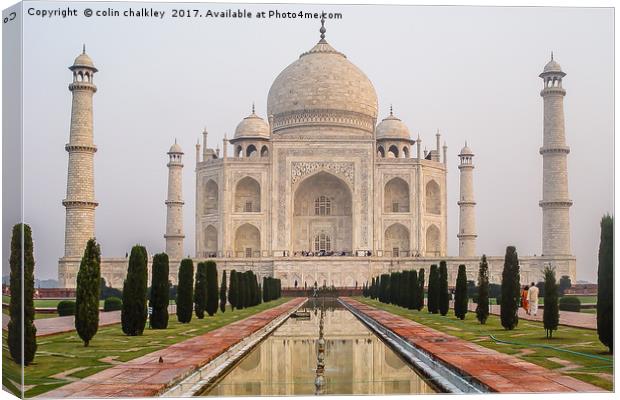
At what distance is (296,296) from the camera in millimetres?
26953

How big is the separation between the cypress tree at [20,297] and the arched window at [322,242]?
85.7 feet

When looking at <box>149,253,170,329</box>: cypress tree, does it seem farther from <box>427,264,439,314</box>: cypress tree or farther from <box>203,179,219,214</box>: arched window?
<box>203,179,219,214</box>: arched window

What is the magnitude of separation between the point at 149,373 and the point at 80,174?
19.5 m

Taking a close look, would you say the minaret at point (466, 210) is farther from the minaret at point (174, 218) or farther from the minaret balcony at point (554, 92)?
the minaret at point (174, 218)

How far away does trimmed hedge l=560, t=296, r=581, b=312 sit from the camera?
608 inches

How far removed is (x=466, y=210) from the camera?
33.0 metres

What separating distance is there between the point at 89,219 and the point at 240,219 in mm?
7717

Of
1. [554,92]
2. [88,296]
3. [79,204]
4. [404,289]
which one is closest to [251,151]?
[79,204]

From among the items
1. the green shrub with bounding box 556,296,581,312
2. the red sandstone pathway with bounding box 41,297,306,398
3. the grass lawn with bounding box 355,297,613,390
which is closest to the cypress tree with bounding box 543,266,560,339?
the grass lawn with bounding box 355,297,613,390

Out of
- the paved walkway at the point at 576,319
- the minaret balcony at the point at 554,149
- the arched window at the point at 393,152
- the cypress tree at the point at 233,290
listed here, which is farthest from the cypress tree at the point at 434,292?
the arched window at the point at 393,152

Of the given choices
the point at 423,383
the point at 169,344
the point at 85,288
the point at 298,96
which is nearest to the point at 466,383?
the point at 423,383

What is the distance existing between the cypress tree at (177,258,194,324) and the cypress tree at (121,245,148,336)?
2.03 metres

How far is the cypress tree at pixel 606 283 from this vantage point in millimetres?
7602

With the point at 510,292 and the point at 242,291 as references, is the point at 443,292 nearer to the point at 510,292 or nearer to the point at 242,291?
the point at 510,292
